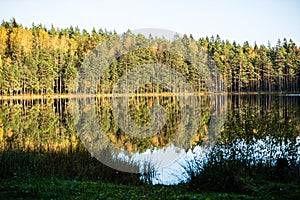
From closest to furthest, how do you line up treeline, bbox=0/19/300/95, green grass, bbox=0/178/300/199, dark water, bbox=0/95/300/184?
green grass, bbox=0/178/300/199, dark water, bbox=0/95/300/184, treeline, bbox=0/19/300/95

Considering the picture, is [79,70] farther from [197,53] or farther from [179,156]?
[179,156]

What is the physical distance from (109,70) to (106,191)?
52.4 meters

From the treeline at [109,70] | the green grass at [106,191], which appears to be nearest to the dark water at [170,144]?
the green grass at [106,191]

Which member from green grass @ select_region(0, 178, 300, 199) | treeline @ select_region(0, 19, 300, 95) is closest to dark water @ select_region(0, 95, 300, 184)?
green grass @ select_region(0, 178, 300, 199)

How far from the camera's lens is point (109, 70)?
59500mm

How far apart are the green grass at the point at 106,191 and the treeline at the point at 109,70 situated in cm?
4742

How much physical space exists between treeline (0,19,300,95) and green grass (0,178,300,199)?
47.4 metres

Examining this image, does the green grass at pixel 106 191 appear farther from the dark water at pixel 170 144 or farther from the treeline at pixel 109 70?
the treeline at pixel 109 70

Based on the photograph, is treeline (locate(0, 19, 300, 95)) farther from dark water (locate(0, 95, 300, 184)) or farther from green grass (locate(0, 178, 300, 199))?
green grass (locate(0, 178, 300, 199))

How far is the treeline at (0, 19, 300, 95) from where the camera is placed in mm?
55844

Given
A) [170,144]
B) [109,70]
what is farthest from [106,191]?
[109,70]

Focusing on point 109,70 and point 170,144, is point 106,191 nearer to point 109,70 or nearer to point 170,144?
point 170,144

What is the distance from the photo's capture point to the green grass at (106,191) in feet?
22.0

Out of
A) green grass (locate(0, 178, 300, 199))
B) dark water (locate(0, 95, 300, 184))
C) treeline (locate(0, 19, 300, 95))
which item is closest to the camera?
green grass (locate(0, 178, 300, 199))
